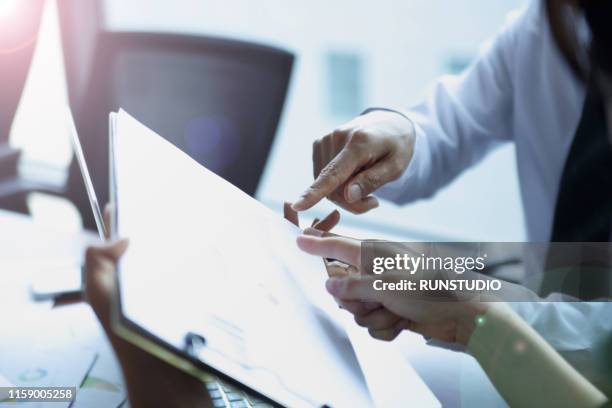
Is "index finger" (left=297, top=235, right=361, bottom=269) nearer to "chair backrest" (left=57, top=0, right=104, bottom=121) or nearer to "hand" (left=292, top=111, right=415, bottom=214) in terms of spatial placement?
"hand" (left=292, top=111, right=415, bottom=214)

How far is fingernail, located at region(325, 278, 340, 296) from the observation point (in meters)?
0.56

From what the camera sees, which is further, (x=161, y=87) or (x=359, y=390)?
(x=161, y=87)

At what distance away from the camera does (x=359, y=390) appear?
52cm

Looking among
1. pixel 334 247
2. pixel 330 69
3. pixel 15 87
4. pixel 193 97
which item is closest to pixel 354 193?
pixel 334 247

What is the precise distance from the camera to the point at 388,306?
0.57 meters

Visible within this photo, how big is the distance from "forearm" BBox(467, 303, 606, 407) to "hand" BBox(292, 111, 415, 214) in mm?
229

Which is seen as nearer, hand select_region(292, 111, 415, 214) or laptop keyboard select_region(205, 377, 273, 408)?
laptop keyboard select_region(205, 377, 273, 408)

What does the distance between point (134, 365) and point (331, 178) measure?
318 mm

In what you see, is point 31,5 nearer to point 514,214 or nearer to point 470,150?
point 470,150

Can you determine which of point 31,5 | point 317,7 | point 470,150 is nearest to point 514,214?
point 317,7

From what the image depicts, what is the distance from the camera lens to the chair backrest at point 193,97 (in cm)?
118

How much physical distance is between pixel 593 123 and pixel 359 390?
53cm

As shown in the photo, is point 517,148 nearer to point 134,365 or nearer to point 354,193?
point 354,193

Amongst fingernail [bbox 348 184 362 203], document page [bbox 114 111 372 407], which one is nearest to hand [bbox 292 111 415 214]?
fingernail [bbox 348 184 362 203]
